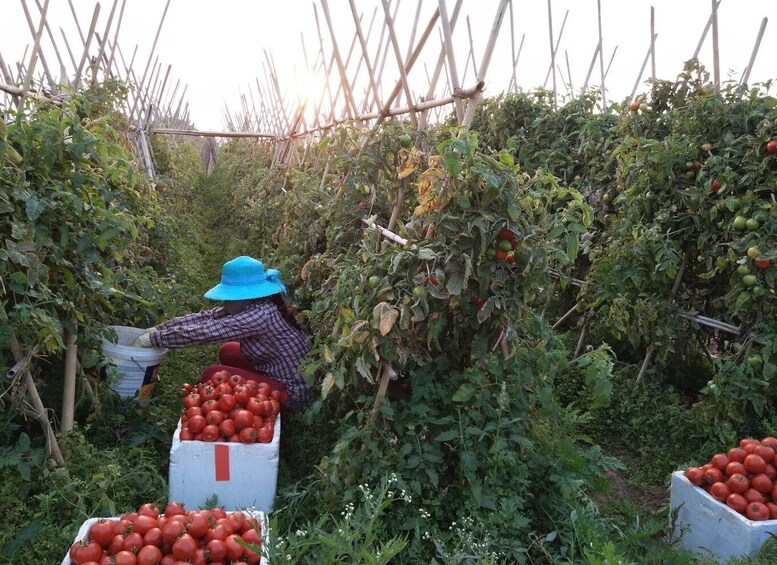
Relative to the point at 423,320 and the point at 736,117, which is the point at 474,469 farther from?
the point at 736,117

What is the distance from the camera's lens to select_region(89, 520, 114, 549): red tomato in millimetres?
2070

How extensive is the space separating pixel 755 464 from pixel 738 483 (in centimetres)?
13

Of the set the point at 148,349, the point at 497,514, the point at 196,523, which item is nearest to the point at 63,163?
the point at 148,349

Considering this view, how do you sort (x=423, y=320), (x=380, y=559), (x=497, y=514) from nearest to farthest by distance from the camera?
1. (x=380, y=559)
2. (x=497, y=514)
3. (x=423, y=320)

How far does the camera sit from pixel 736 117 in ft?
13.0

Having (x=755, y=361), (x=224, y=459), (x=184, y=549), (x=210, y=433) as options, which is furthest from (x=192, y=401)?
(x=755, y=361)

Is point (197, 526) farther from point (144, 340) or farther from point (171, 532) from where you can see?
point (144, 340)

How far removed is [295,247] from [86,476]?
9.32 feet

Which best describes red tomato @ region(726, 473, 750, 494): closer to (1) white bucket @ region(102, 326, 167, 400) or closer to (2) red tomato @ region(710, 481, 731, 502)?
(2) red tomato @ region(710, 481, 731, 502)

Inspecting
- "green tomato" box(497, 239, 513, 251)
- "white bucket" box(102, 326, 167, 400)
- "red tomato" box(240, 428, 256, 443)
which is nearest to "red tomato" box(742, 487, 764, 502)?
"green tomato" box(497, 239, 513, 251)

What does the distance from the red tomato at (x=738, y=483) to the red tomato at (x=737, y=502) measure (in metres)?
0.04

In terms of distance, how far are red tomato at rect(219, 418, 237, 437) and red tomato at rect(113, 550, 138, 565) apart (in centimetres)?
81

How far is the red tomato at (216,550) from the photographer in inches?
80.2

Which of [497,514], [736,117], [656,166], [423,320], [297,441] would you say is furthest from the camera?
[656,166]
